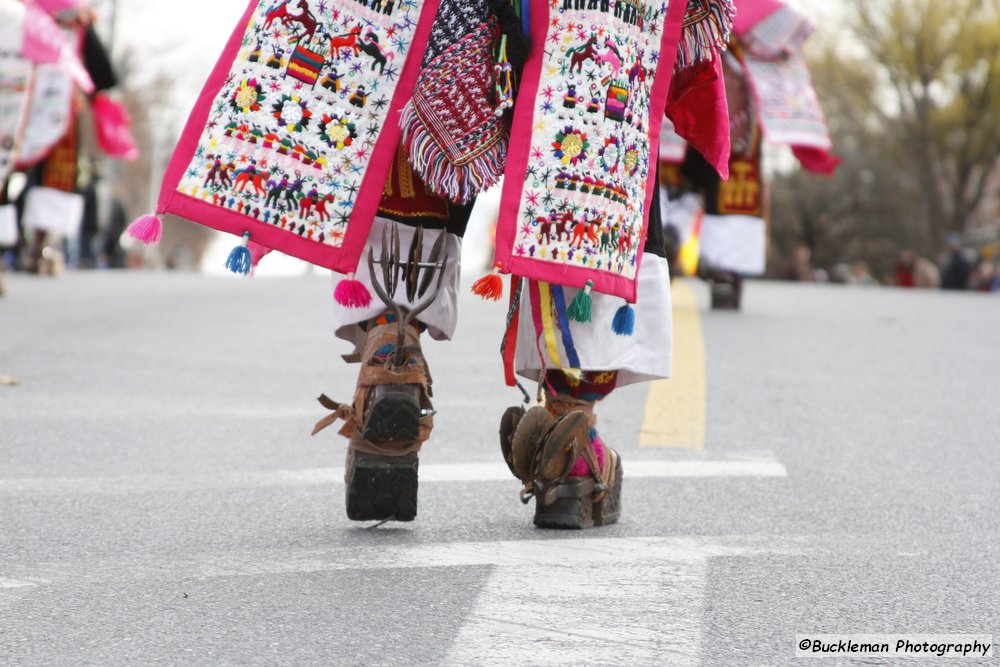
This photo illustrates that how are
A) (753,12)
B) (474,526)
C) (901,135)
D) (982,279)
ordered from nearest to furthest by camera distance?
(474,526)
(753,12)
(982,279)
(901,135)

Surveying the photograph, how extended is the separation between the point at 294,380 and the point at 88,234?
15.7m

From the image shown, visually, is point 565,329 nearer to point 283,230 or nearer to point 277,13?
point 283,230

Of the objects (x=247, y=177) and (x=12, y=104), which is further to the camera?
(x=12, y=104)

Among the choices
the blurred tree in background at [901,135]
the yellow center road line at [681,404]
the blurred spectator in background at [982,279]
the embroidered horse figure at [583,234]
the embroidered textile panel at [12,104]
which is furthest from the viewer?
the blurred tree in background at [901,135]

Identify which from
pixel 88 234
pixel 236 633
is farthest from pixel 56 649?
pixel 88 234

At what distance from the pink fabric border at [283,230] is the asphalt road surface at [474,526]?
0.61 metres

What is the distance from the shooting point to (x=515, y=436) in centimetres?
371

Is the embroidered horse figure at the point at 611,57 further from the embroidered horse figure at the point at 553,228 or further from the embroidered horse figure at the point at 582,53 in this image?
the embroidered horse figure at the point at 553,228

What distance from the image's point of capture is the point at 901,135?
47.0 m

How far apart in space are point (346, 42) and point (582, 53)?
0.48 meters

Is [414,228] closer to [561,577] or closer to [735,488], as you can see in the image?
[561,577]

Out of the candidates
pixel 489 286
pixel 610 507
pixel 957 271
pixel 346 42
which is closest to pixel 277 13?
pixel 346 42

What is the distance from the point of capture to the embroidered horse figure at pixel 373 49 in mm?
3574

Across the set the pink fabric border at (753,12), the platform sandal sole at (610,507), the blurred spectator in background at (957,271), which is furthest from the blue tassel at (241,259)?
the blurred spectator in background at (957,271)
